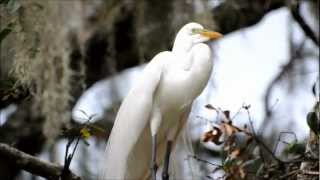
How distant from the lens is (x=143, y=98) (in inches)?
96.3

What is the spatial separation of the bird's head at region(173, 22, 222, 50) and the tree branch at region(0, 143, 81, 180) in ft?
1.38

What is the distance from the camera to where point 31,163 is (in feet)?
7.84

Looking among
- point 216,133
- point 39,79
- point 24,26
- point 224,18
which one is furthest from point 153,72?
point 224,18

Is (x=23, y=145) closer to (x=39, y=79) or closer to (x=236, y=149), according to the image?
(x=39, y=79)

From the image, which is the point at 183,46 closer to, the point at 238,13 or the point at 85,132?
the point at 85,132

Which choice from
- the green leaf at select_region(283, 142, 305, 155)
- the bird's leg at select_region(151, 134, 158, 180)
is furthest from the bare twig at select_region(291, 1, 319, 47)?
the bird's leg at select_region(151, 134, 158, 180)

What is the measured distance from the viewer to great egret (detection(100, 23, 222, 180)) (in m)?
2.44

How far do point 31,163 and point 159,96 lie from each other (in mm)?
345

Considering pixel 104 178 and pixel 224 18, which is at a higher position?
pixel 224 18

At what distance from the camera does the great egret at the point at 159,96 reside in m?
2.44

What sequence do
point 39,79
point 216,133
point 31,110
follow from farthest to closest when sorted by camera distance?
point 31,110, point 39,79, point 216,133

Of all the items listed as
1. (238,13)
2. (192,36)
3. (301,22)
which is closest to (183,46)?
(192,36)

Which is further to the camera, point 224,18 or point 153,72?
point 224,18

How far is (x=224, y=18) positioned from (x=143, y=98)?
141 centimetres
